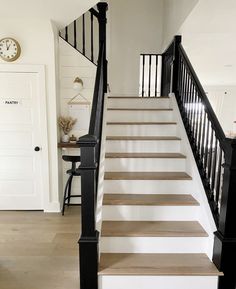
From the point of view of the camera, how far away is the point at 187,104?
3.02 metres

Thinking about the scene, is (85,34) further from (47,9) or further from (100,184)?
(100,184)

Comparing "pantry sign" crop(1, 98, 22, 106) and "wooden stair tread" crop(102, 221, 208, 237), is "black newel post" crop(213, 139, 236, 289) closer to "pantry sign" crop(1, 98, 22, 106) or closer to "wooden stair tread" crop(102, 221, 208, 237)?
"wooden stair tread" crop(102, 221, 208, 237)

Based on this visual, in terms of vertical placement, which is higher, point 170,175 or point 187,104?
point 187,104

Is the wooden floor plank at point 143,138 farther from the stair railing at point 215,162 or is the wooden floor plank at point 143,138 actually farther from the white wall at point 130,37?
the white wall at point 130,37

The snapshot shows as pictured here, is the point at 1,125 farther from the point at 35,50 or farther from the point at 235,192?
the point at 235,192

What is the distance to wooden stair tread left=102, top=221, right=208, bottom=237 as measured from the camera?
2102 mm

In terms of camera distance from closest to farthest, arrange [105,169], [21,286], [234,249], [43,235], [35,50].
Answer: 1. [234,249]
2. [21,286]
3. [105,169]
4. [43,235]
5. [35,50]

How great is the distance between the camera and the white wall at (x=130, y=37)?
4867mm

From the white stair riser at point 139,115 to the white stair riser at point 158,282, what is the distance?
6.89 feet

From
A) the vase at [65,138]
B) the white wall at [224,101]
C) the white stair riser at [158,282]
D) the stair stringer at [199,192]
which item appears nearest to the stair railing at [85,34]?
the vase at [65,138]

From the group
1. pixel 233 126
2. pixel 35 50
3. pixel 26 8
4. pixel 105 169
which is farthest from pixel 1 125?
pixel 233 126

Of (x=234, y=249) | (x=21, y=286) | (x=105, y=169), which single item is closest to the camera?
(x=234, y=249)

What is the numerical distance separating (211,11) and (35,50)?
2.32 metres

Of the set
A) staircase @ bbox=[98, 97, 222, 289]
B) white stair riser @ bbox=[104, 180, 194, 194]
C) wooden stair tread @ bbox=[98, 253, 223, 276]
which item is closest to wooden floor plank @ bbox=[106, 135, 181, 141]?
staircase @ bbox=[98, 97, 222, 289]
